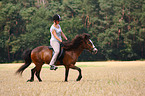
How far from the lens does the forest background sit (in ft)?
208

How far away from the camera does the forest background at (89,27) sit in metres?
63.4

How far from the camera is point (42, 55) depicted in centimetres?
1168

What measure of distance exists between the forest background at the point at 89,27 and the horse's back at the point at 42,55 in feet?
165

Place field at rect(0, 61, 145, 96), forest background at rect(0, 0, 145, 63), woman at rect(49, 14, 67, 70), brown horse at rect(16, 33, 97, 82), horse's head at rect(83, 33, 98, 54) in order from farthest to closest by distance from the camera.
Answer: forest background at rect(0, 0, 145, 63), horse's head at rect(83, 33, 98, 54), brown horse at rect(16, 33, 97, 82), woman at rect(49, 14, 67, 70), field at rect(0, 61, 145, 96)

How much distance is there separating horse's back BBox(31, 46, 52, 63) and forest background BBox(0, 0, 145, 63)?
5037 centimetres

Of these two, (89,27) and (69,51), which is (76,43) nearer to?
(69,51)

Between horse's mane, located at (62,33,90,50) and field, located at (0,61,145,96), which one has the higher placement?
horse's mane, located at (62,33,90,50)

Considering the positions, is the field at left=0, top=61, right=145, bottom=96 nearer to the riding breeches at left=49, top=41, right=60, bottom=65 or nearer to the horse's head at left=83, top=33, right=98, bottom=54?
the riding breeches at left=49, top=41, right=60, bottom=65

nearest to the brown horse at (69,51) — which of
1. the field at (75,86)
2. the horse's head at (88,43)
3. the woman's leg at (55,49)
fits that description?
the horse's head at (88,43)

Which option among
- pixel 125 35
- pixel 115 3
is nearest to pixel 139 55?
pixel 125 35

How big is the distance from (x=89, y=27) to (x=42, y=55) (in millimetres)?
65062

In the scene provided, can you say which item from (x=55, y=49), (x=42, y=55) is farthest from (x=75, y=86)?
(x=42, y=55)

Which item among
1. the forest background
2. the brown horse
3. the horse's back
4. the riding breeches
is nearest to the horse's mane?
the brown horse

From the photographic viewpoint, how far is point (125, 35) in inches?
2709
